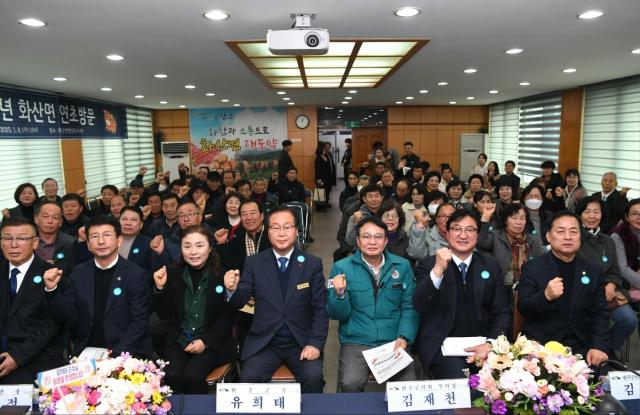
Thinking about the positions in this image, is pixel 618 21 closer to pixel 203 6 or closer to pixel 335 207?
pixel 203 6

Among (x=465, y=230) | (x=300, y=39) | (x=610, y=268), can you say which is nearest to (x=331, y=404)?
(x=465, y=230)

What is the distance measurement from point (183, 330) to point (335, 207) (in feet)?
33.3

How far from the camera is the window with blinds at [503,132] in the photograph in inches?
484

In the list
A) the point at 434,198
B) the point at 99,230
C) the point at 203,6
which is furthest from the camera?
the point at 434,198

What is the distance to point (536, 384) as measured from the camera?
162cm

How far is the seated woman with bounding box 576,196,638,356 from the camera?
3.47 metres

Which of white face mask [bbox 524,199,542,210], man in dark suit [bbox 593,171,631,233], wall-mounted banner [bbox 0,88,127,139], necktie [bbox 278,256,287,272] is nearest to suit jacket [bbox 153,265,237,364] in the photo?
necktie [bbox 278,256,287,272]

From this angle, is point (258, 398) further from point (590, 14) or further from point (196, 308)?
point (590, 14)

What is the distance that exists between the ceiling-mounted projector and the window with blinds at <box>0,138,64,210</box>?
5796mm

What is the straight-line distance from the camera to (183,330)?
9.64ft

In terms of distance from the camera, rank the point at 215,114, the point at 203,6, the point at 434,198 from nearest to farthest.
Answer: the point at 203,6
the point at 434,198
the point at 215,114

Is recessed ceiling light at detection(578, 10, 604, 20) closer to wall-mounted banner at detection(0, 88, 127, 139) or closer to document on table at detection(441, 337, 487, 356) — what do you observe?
document on table at detection(441, 337, 487, 356)

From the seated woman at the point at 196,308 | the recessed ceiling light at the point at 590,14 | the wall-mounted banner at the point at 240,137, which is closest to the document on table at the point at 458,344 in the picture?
the seated woman at the point at 196,308

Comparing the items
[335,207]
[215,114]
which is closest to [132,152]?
[215,114]
